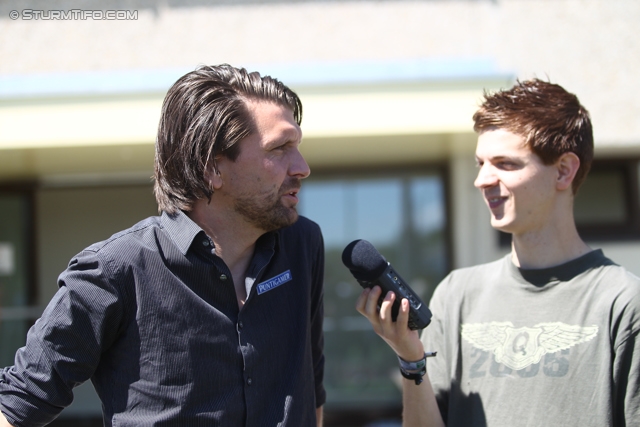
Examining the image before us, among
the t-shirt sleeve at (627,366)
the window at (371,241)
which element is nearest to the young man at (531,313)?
the t-shirt sleeve at (627,366)

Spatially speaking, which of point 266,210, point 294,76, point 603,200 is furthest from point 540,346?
point 603,200

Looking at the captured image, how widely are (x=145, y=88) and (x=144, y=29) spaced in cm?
108

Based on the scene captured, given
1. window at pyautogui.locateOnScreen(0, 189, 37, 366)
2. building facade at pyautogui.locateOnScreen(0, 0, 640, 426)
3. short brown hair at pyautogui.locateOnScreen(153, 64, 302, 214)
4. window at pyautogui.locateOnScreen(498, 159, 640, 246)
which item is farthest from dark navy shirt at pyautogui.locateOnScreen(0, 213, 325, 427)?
window at pyautogui.locateOnScreen(0, 189, 37, 366)

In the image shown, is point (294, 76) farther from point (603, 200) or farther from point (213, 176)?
point (213, 176)

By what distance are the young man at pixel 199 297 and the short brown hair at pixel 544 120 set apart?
2.52 ft

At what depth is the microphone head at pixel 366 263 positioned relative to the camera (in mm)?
2021

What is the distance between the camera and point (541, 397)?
206 centimetres

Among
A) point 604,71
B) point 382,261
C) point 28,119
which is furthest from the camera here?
point 604,71

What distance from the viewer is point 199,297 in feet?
6.29

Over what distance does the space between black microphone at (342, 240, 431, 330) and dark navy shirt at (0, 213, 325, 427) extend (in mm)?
325

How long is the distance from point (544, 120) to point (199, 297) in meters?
1.34

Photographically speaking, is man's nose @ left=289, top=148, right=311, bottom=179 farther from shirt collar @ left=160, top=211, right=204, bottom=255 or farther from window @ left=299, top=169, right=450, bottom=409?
window @ left=299, top=169, right=450, bottom=409

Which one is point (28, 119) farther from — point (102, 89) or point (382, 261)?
point (382, 261)

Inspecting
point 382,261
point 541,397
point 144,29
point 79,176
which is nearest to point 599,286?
point 541,397
